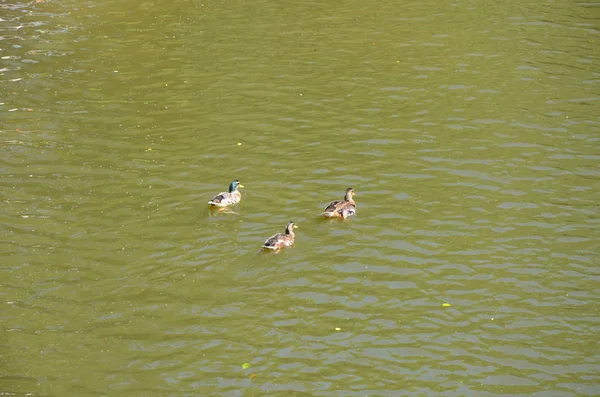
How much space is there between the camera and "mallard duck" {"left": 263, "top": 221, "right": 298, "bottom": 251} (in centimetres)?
1407

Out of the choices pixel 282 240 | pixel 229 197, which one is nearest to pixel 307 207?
pixel 229 197

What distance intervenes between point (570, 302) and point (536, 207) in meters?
3.27

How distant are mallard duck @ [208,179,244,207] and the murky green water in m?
0.33

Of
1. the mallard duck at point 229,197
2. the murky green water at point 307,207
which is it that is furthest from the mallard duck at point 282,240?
the mallard duck at point 229,197

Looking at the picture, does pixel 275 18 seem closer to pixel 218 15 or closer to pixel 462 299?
pixel 218 15

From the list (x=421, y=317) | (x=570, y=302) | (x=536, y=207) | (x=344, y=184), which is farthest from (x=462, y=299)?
(x=344, y=184)

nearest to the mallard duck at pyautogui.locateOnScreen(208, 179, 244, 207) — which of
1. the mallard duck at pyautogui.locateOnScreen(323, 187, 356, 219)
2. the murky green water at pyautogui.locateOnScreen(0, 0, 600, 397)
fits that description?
the murky green water at pyautogui.locateOnScreen(0, 0, 600, 397)

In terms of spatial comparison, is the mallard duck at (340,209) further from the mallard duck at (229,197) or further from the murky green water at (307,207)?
the mallard duck at (229,197)

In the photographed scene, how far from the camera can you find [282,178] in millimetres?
17203

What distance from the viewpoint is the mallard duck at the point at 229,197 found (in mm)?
15781

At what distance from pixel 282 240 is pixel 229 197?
7.27 feet

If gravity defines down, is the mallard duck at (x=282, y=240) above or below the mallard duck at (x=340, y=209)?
below

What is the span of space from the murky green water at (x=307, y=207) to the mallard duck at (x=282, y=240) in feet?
0.92

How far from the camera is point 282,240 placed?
561 inches
